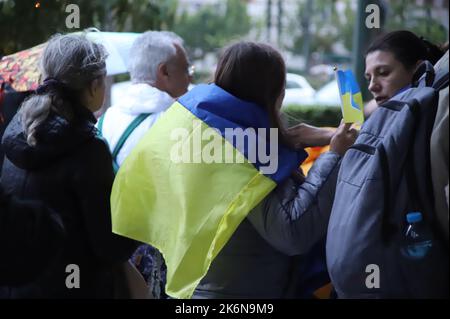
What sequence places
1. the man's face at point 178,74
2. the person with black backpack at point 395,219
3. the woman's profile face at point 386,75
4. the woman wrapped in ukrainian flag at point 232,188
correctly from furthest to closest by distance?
the man's face at point 178,74
the woman's profile face at point 386,75
the woman wrapped in ukrainian flag at point 232,188
the person with black backpack at point 395,219

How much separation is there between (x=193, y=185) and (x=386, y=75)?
956mm

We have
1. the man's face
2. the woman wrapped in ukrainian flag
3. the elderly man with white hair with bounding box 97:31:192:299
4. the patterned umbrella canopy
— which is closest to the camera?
the woman wrapped in ukrainian flag

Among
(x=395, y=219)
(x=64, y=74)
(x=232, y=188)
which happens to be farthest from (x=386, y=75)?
(x=64, y=74)

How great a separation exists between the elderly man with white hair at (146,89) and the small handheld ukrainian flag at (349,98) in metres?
1.16

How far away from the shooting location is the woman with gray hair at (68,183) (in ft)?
9.18

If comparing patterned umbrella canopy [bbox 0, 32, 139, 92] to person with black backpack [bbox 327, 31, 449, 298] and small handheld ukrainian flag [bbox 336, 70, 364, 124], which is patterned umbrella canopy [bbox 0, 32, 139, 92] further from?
person with black backpack [bbox 327, 31, 449, 298]

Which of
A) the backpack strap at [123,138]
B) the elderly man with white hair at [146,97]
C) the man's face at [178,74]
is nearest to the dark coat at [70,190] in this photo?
the elderly man with white hair at [146,97]

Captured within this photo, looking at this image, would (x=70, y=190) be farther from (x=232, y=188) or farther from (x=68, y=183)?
(x=232, y=188)

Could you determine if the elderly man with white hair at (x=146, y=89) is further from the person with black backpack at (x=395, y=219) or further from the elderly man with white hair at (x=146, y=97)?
the person with black backpack at (x=395, y=219)

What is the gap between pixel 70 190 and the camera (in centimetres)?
281

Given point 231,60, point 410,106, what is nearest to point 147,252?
point 231,60

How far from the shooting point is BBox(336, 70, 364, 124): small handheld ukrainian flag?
9.11 ft

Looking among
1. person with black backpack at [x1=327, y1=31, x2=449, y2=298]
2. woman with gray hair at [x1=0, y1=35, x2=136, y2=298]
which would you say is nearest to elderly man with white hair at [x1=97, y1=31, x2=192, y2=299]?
woman with gray hair at [x1=0, y1=35, x2=136, y2=298]

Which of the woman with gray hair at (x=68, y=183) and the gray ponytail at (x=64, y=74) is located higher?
the gray ponytail at (x=64, y=74)
